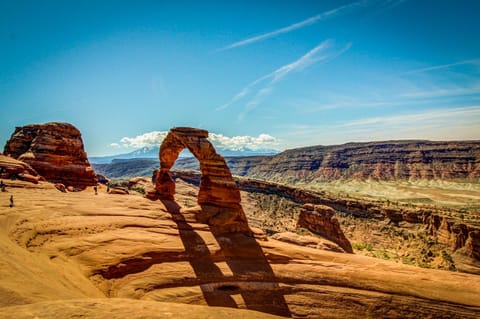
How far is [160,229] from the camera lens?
1834 centimetres

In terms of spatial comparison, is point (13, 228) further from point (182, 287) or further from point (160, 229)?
point (182, 287)

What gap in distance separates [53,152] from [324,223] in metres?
40.7

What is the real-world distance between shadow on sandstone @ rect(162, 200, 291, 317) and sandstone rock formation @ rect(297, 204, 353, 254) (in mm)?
26511

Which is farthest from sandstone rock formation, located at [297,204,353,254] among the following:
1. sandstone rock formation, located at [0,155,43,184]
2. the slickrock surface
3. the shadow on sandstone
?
sandstone rock formation, located at [0,155,43,184]

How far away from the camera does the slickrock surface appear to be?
1323cm

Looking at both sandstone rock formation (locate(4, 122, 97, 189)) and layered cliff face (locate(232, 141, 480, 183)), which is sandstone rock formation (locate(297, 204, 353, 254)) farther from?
Result: layered cliff face (locate(232, 141, 480, 183))

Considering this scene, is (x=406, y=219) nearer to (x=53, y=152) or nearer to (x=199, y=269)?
(x=199, y=269)

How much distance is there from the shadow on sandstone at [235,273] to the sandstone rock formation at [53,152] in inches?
1087

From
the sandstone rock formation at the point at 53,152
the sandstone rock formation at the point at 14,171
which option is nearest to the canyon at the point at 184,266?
the sandstone rock formation at the point at 14,171

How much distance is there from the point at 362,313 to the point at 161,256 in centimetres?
1106

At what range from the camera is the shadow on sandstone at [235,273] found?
14.7 metres

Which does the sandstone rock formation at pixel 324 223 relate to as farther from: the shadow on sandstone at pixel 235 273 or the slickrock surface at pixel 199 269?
the shadow on sandstone at pixel 235 273

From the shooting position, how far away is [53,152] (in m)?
39.7

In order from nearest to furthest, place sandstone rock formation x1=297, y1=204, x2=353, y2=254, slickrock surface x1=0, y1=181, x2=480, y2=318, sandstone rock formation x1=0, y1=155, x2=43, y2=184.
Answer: slickrock surface x1=0, y1=181, x2=480, y2=318 → sandstone rock formation x1=0, y1=155, x2=43, y2=184 → sandstone rock formation x1=297, y1=204, x2=353, y2=254
